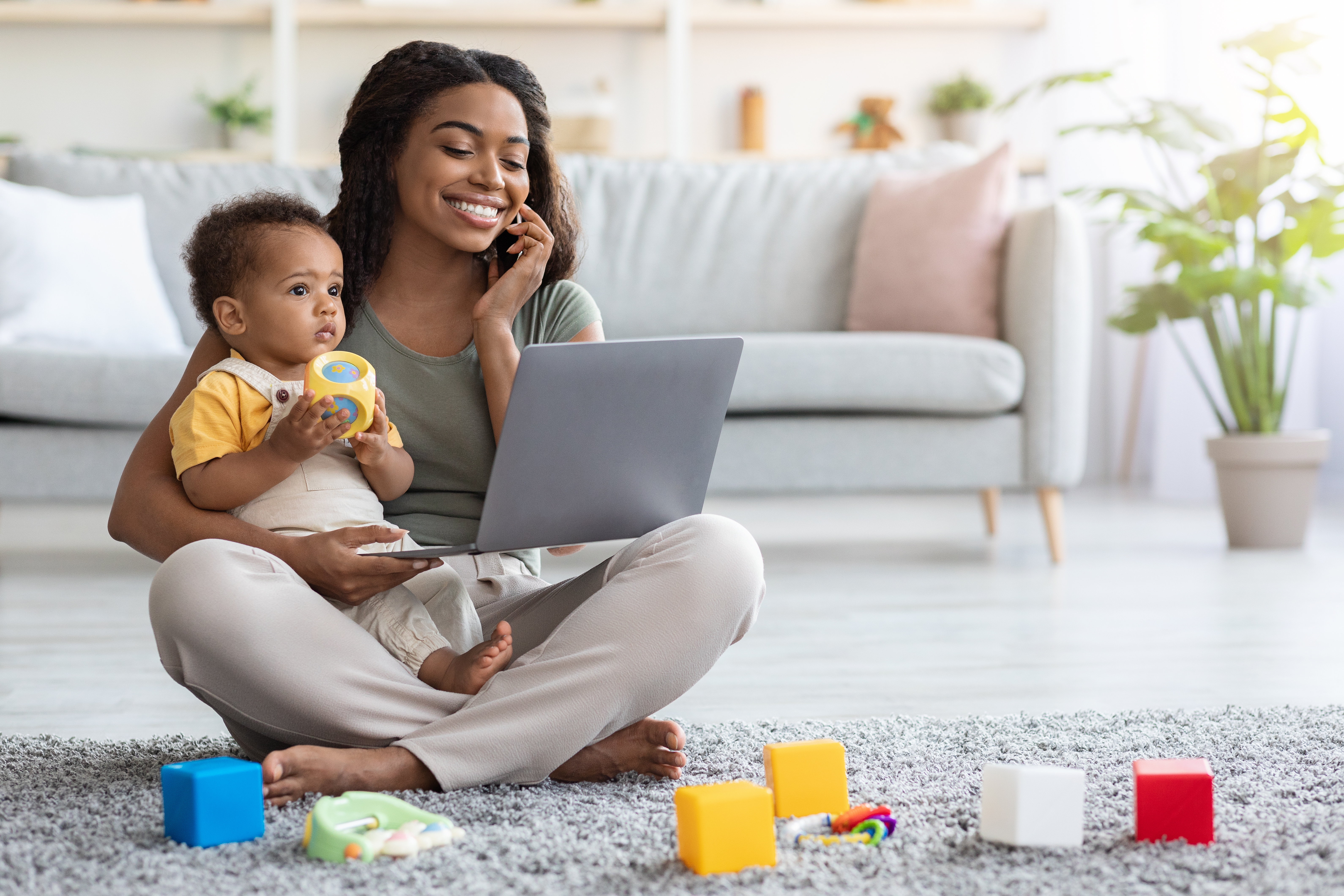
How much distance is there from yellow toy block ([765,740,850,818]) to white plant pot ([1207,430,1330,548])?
2.12 metres

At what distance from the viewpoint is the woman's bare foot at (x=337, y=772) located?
1.06 meters

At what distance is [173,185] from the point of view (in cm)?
307

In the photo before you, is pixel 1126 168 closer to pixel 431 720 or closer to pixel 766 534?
pixel 766 534

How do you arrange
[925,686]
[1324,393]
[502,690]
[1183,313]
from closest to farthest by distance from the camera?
[502,690], [925,686], [1183,313], [1324,393]

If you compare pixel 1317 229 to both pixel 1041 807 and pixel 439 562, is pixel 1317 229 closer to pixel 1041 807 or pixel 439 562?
pixel 1041 807

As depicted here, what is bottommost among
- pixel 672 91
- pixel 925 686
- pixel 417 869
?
pixel 925 686

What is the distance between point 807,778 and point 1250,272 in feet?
6.95

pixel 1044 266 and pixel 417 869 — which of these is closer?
pixel 417 869

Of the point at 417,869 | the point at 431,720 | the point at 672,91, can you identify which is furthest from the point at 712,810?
the point at 672,91

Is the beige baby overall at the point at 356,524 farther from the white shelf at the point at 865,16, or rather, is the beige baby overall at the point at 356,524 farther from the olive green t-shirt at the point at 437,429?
the white shelf at the point at 865,16

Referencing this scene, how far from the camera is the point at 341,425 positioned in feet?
3.71

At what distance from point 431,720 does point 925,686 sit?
0.73 meters

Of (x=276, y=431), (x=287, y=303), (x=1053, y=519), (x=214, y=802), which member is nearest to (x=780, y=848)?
(x=214, y=802)

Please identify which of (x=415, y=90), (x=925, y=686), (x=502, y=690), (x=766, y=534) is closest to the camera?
(x=502, y=690)
